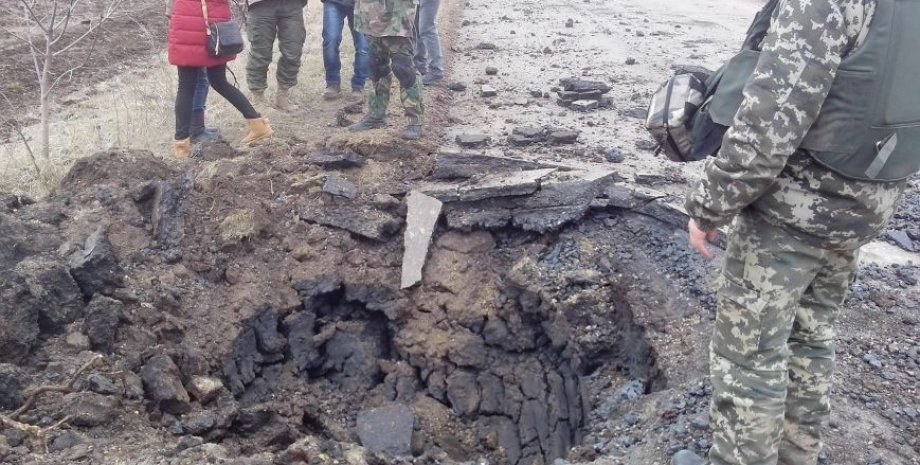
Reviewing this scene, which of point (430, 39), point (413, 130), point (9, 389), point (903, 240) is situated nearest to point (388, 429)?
point (9, 389)

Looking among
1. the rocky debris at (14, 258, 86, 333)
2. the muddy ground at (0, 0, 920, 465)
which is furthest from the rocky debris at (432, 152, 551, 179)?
the rocky debris at (14, 258, 86, 333)

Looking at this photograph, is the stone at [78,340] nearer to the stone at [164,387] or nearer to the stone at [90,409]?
the stone at [164,387]

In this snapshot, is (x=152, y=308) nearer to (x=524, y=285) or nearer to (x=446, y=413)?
(x=446, y=413)

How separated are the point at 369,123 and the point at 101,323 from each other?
2.98 metres

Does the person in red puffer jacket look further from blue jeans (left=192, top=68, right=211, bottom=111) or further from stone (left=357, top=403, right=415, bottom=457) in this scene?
stone (left=357, top=403, right=415, bottom=457)

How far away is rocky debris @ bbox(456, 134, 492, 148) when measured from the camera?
5844mm

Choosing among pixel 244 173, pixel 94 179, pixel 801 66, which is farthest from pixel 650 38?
pixel 801 66

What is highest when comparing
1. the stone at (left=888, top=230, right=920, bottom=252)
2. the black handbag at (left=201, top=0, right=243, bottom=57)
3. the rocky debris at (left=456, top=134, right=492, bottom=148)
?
the black handbag at (left=201, top=0, right=243, bottom=57)

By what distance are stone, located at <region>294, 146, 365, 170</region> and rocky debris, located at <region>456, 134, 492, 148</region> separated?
92 cm

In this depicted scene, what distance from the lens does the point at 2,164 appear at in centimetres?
584

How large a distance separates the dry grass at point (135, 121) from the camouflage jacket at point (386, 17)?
3.04 feet

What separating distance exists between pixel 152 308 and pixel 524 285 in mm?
2193

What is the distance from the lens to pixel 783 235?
233cm

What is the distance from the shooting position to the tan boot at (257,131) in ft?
18.5
